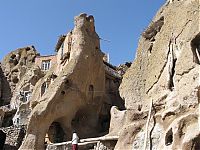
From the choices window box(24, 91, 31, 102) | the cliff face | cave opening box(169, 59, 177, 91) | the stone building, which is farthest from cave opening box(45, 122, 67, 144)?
the stone building

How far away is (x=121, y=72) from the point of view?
35125mm

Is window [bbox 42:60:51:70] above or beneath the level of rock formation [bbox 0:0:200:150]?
above

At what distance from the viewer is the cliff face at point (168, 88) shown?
14.3 meters

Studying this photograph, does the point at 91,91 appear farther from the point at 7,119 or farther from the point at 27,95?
the point at 7,119

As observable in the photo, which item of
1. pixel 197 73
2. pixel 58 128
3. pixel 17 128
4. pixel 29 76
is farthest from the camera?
pixel 29 76

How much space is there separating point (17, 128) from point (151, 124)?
53.2ft

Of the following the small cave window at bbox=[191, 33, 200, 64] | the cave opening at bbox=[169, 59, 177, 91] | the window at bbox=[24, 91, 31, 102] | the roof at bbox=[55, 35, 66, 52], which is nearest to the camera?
the small cave window at bbox=[191, 33, 200, 64]

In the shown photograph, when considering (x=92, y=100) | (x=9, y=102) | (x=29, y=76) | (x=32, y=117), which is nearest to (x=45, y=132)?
(x=32, y=117)

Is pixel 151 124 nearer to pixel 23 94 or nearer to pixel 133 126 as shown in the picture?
pixel 133 126

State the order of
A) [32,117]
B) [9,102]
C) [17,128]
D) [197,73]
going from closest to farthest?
[197,73], [32,117], [17,128], [9,102]

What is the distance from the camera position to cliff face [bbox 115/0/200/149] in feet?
46.9

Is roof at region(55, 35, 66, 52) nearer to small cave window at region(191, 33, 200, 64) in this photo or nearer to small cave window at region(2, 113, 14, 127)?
small cave window at region(2, 113, 14, 127)

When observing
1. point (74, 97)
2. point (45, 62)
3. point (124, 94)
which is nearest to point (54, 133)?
point (74, 97)

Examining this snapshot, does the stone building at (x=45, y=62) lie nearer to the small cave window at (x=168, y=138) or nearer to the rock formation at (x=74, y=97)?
the rock formation at (x=74, y=97)
